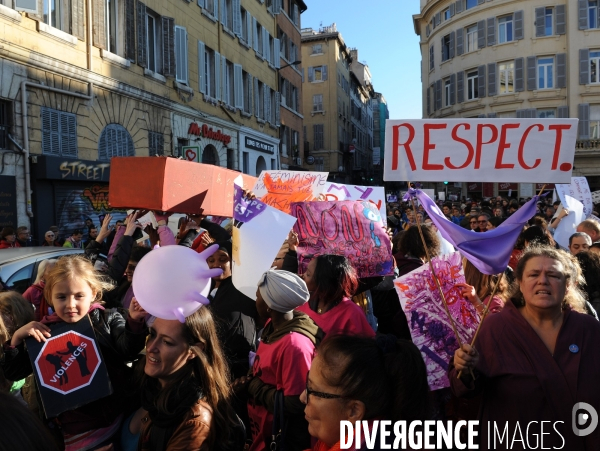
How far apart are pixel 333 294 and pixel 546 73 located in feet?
108

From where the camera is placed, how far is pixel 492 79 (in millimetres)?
32469

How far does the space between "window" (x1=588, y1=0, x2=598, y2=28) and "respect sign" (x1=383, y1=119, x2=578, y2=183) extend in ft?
107

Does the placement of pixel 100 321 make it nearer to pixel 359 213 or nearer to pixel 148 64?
pixel 359 213

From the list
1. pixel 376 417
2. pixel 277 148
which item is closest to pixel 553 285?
pixel 376 417

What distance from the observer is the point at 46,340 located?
2.52 metres

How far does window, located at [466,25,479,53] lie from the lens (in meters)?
33.6

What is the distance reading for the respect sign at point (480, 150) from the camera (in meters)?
3.26

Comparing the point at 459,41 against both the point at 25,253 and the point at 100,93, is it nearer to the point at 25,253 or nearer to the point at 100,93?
the point at 100,93

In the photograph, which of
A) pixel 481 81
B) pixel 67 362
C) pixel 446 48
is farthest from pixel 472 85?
pixel 67 362

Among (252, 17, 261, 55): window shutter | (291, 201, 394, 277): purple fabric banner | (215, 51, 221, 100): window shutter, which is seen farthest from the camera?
(252, 17, 261, 55): window shutter

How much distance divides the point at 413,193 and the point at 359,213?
1.31 m

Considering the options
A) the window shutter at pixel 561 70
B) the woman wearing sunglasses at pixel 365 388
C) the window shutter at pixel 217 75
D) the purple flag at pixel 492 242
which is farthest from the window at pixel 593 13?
the woman wearing sunglasses at pixel 365 388

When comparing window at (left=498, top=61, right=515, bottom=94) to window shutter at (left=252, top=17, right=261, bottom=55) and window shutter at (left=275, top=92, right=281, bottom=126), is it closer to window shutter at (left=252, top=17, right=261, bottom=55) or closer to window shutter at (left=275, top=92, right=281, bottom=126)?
window shutter at (left=275, top=92, right=281, bottom=126)

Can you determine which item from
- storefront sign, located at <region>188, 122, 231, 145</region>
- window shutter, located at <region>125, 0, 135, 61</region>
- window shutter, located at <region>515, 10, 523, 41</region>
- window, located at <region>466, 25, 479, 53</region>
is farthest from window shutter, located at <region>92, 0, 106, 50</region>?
window, located at <region>466, 25, 479, 53</region>
